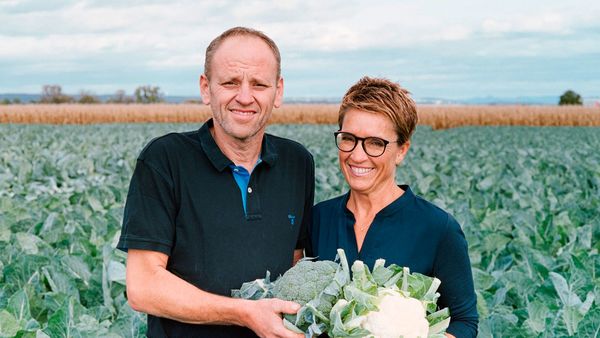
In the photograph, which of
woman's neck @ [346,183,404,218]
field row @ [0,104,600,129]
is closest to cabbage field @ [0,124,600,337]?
woman's neck @ [346,183,404,218]

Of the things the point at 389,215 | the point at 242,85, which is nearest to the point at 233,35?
the point at 242,85

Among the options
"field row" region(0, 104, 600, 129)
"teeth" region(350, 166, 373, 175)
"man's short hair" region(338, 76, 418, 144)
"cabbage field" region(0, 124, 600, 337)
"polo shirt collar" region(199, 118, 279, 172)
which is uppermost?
"man's short hair" region(338, 76, 418, 144)

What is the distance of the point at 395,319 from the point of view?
2.01 metres

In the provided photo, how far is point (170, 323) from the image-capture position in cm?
259

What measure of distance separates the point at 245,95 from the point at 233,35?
229mm

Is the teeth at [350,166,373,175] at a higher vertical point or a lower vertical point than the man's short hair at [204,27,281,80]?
lower

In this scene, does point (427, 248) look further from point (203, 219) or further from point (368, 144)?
point (203, 219)

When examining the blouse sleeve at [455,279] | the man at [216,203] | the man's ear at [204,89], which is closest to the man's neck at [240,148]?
the man at [216,203]

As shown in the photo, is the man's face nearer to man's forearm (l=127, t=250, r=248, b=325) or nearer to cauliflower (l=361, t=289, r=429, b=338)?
man's forearm (l=127, t=250, r=248, b=325)

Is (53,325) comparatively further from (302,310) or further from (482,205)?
(482,205)

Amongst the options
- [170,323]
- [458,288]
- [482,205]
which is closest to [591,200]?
[482,205]

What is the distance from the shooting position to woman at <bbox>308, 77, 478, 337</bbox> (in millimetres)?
2447

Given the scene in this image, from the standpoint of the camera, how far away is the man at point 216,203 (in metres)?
2.41

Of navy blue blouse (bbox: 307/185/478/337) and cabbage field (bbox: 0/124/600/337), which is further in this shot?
cabbage field (bbox: 0/124/600/337)
